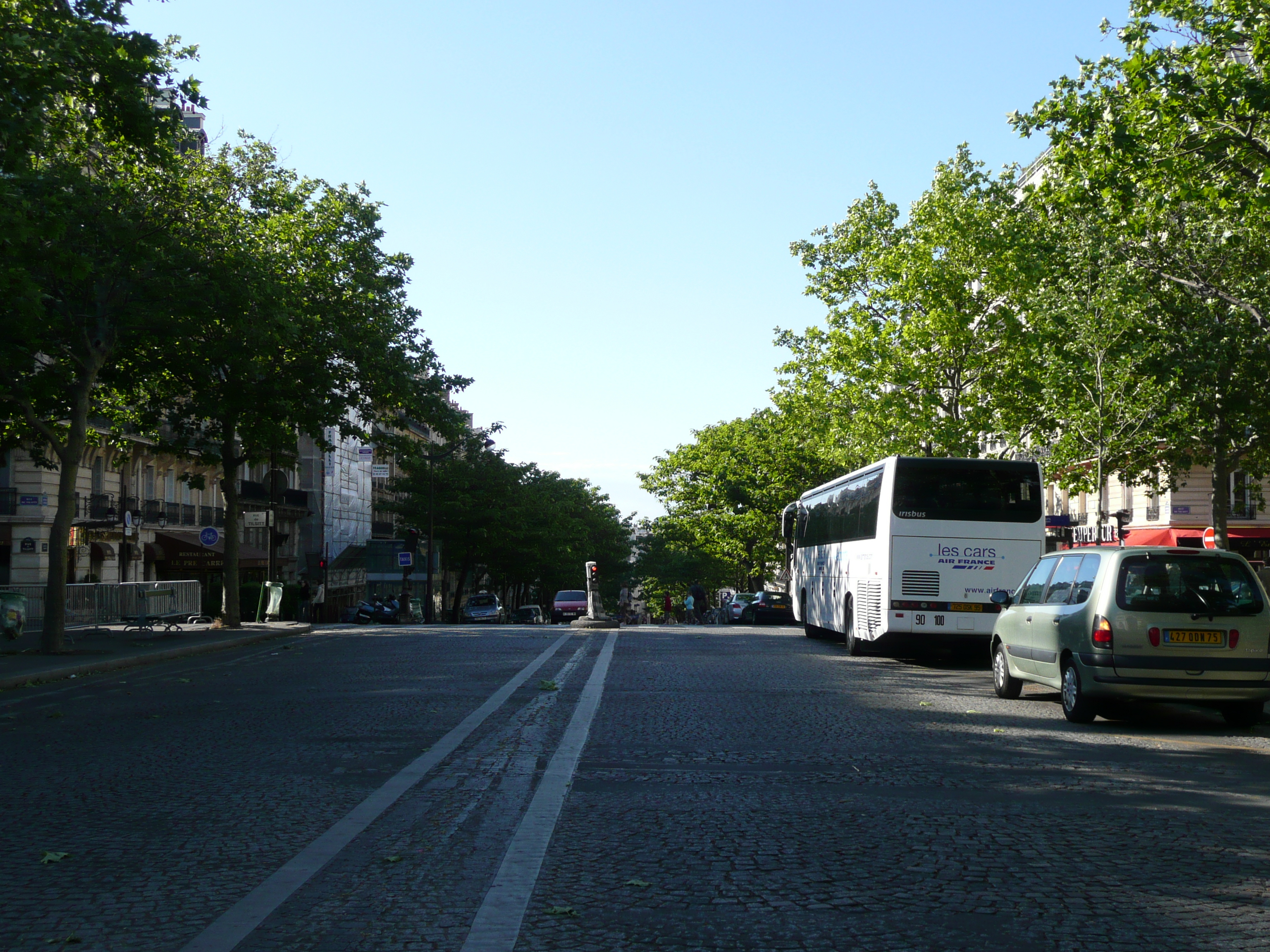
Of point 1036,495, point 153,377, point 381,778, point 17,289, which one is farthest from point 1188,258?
point 381,778

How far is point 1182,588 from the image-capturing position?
12617 mm

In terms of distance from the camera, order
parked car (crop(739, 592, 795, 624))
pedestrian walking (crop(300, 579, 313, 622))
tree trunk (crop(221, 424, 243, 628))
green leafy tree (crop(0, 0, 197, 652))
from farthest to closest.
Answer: pedestrian walking (crop(300, 579, 313, 622)) → parked car (crop(739, 592, 795, 624)) → tree trunk (crop(221, 424, 243, 628)) → green leafy tree (crop(0, 0, 197, 652))

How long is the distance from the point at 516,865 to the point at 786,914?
137 cm

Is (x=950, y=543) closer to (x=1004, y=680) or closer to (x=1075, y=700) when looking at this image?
(x=1004, y=680)

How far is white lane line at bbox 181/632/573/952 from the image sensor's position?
508 centimetres

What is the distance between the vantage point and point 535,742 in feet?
35.2

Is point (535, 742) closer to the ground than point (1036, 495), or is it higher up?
closer to the ground

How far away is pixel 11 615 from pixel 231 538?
22.8 feet

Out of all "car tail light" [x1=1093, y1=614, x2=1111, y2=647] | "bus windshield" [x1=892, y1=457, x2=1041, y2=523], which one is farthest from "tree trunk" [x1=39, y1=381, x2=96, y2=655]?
"car tail light" [x1=1093, y1=614, x2=1111, y2=647]

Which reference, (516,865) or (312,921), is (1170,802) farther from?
(312,921)

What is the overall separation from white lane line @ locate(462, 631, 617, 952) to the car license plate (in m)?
5.43

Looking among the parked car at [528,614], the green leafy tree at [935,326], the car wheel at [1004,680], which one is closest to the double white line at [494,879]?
the car wheel at [1004,680]

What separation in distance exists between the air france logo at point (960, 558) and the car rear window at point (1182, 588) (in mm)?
8575

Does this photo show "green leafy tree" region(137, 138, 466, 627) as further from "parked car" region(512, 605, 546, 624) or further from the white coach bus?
"parked car" region(512, 605, 546, 624)
